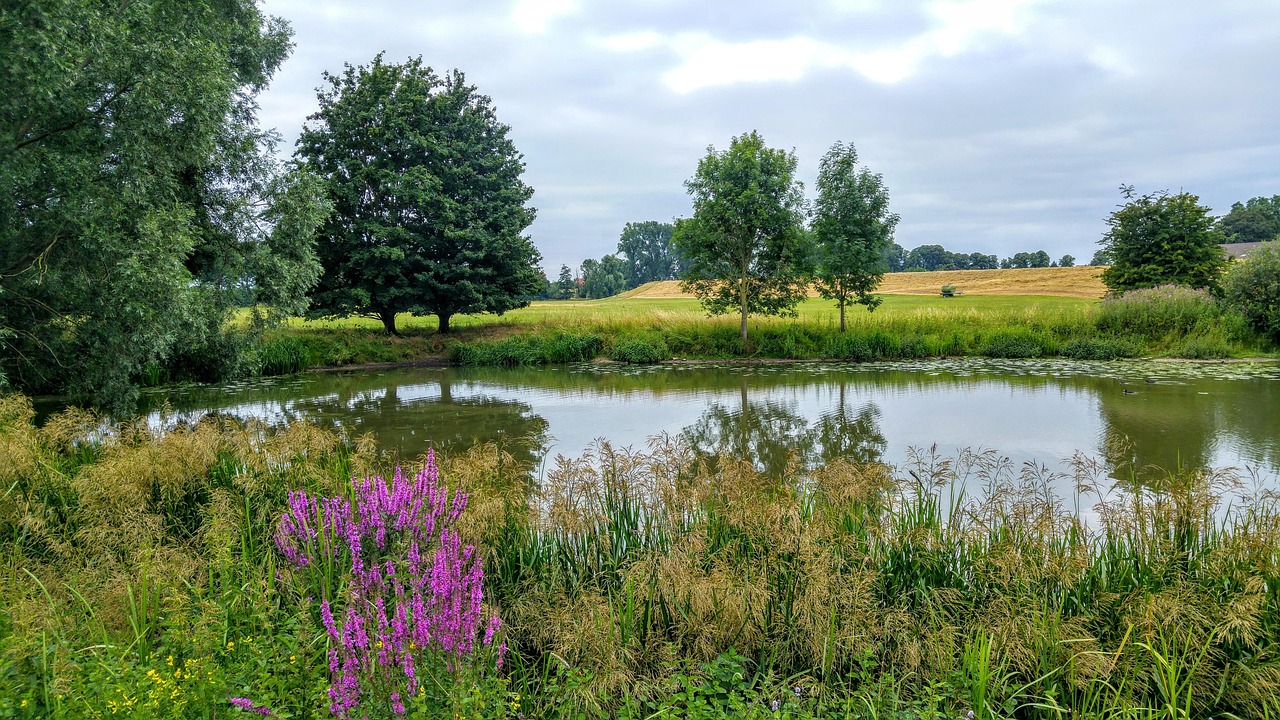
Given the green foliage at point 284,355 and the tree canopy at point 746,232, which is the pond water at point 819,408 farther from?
the tree canopy at point 746,232

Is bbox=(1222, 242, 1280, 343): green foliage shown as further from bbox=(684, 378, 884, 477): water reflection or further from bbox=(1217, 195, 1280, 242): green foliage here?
bbox=(1217, 195, 1280, 242): green foliage

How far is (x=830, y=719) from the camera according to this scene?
124 inches

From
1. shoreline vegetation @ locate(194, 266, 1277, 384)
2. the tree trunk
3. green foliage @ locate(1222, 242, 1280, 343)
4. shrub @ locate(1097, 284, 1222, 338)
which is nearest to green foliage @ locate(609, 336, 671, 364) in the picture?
shoreline vegetation @ locate(194, 266, 1277, 384)

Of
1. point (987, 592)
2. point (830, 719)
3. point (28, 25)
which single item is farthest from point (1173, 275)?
point (28, 25)

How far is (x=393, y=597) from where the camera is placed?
3.88 meters

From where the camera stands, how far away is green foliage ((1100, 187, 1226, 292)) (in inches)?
1003

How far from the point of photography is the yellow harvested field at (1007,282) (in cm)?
4434

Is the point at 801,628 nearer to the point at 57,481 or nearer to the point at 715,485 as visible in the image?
the point at 715,485

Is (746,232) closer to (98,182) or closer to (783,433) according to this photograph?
(783,433)

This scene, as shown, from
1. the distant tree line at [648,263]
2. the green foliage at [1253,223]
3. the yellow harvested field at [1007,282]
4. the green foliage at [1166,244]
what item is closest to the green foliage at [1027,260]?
the distant tree line at [648,263]

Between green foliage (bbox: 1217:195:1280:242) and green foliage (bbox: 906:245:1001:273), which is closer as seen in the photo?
green foliage (bbox: 1217:195:1280:242)

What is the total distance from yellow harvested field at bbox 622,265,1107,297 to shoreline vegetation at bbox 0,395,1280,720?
42053 millimetres

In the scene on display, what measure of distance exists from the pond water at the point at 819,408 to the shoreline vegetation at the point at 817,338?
2082mm

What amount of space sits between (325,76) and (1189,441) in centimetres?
2956
